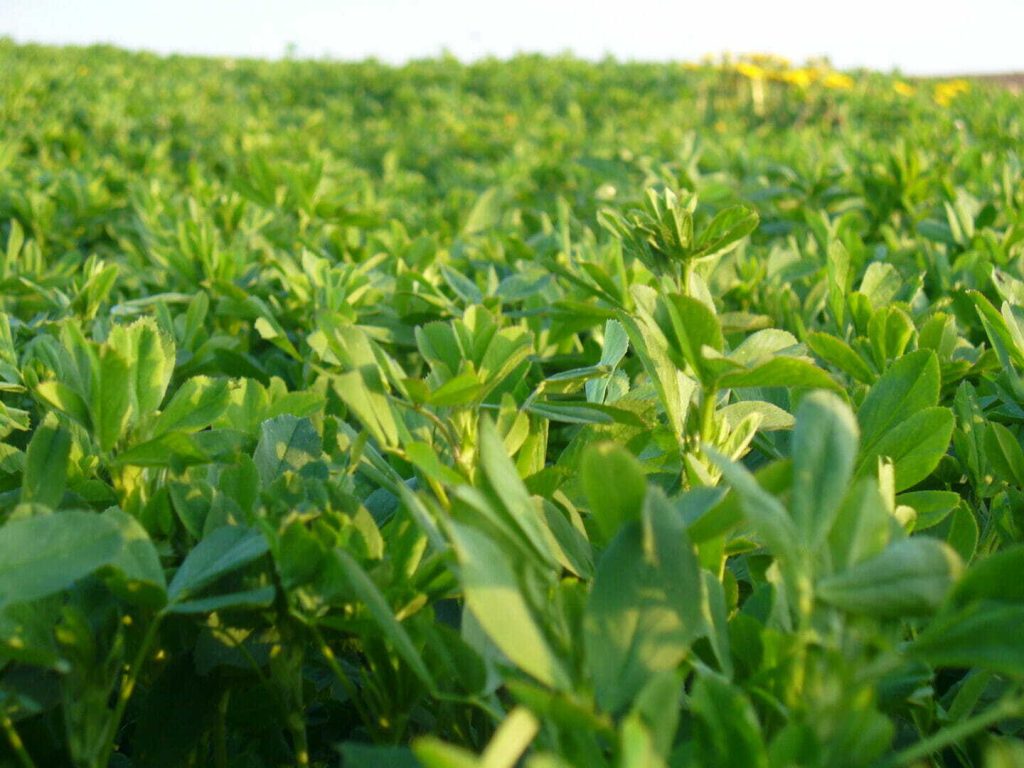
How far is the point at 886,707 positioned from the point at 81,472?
0.65 meters

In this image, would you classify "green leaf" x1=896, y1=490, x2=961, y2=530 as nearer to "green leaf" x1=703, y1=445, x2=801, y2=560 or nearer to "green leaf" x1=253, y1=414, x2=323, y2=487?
"green leaf" x1=703, y1=445, x2=801, y2=560

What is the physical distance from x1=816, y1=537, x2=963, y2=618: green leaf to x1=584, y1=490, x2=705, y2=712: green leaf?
77 millimetres

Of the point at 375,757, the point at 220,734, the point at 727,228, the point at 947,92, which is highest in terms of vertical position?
the point at 947,92

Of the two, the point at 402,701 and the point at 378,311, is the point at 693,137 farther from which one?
the point at 402,701

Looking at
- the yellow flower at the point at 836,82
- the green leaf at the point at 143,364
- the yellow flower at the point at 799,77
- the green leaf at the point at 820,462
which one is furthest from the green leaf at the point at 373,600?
the yellow flower at the point at 836,82

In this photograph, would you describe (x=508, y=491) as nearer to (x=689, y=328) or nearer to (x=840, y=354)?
(x=689, y=328)

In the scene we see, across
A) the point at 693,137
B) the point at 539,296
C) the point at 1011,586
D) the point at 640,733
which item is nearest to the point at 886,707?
the point at 1011,586

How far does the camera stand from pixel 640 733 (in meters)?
0.40

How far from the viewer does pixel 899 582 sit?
443 mm

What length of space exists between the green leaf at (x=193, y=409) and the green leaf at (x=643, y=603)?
41 centimetres

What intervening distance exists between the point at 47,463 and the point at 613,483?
40 cm

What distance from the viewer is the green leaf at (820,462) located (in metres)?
0.49

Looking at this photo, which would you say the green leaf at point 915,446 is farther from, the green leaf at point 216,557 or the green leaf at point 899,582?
the green leaf at point 216,557

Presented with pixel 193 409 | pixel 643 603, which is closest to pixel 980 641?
pixel 643 603
